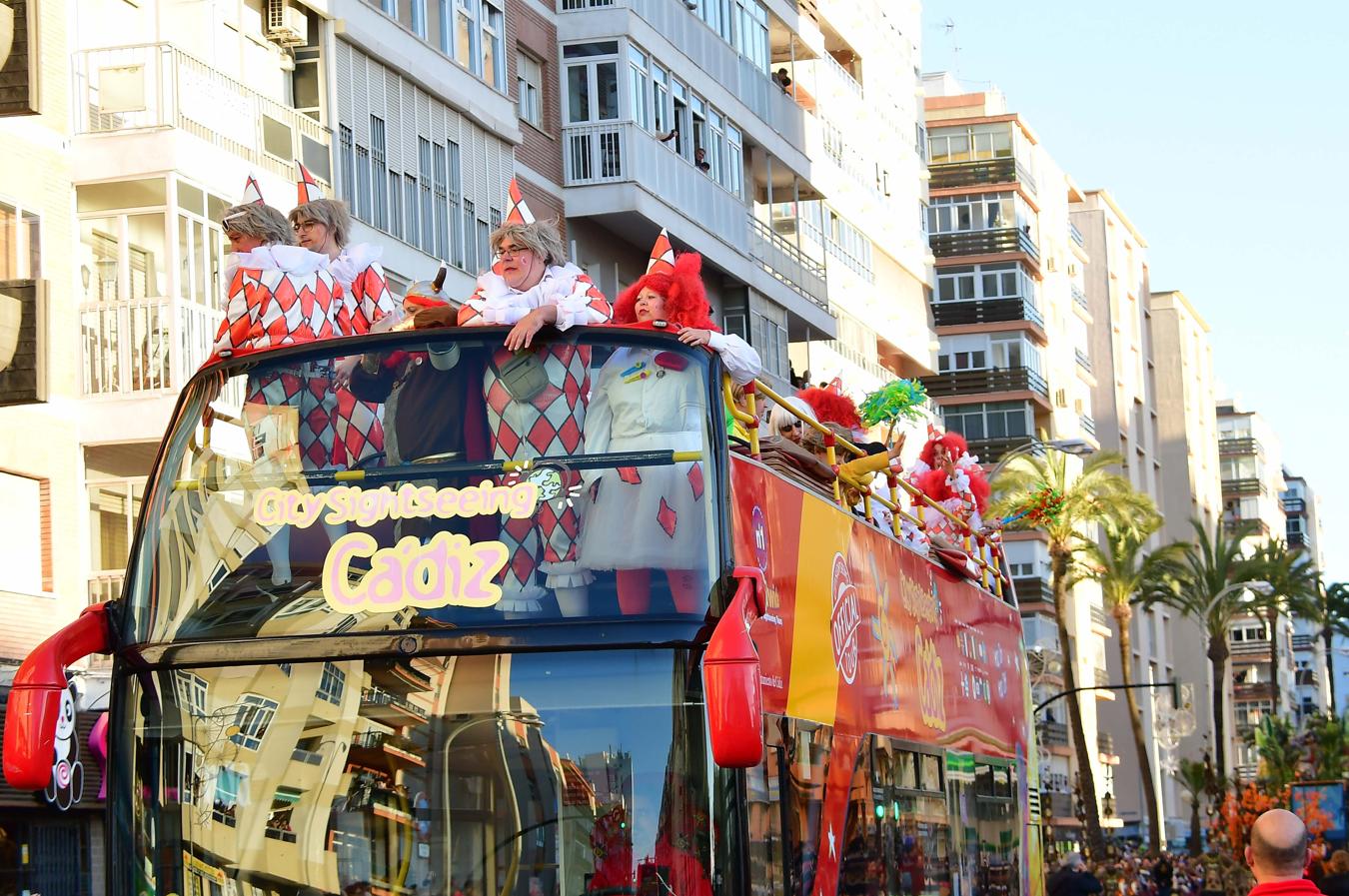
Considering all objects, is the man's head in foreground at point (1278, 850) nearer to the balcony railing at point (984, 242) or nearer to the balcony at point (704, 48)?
the balcony at point (704, 48)

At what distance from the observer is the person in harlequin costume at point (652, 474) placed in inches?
333

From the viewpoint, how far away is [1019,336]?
79.1 metres

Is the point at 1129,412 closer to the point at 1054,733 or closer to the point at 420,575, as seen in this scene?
the point at 1054,733

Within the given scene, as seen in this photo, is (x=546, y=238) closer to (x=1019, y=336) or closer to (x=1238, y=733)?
(x=1019, y=336)

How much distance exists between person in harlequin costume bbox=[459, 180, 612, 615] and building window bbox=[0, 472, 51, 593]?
1401 cm

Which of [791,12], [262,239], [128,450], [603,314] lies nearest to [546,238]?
[603,314]

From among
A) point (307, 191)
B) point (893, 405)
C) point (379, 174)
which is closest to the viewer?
point (307, 191)

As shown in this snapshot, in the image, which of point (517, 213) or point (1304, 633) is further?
point (1304, 633)

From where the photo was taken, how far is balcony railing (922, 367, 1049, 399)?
78938 mm

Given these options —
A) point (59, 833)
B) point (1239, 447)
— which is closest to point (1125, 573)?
point (59, 833)

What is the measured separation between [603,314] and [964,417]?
235 ft

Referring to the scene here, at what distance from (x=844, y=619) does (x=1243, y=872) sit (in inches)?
1375

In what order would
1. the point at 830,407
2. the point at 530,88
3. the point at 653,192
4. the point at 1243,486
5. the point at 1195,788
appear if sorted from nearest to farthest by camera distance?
the point at 830,407 → the point at 530,88 → the point at 653,192 → the point at 1195,788 → the point at 1243,486

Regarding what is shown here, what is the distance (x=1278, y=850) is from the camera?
23.2ft
